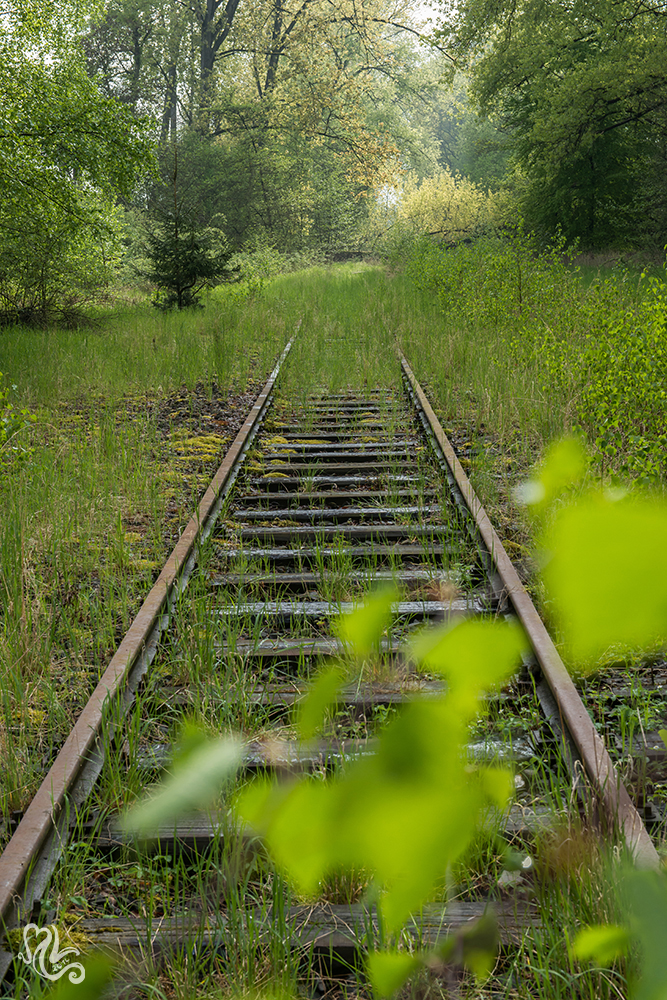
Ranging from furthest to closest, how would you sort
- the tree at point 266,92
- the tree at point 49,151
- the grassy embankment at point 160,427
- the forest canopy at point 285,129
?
the tree at point 266,92
the forest canopy at point 285,129
the tree at point 49,151
the grassy embankment at point 160,427

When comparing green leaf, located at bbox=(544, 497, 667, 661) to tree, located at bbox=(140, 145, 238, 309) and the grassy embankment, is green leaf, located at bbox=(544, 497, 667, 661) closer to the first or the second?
the grassy embankment

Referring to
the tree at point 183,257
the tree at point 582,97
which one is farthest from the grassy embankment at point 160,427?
the tree at point 582,97

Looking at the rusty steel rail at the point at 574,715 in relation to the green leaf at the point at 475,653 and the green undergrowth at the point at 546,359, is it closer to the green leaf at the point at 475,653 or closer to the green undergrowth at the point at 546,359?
the green undergrowth at the point at 546,359

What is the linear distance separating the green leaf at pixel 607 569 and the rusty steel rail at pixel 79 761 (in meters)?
1.99

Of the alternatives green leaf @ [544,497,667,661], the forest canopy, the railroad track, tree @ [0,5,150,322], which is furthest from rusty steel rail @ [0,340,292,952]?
the forest canopy

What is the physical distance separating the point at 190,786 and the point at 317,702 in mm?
83

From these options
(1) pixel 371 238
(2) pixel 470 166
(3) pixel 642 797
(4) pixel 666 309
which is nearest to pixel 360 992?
(3) pixel 642 797

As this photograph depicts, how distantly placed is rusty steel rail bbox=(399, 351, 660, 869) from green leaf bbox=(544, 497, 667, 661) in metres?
0.92

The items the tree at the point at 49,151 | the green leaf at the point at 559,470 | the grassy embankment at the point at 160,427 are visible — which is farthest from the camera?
the tree at the point at 49,151

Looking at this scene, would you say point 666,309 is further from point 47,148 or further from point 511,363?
point 47,148

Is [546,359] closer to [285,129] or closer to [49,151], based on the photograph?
[49,151]

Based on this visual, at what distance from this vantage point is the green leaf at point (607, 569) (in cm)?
28

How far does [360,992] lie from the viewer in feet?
5.89

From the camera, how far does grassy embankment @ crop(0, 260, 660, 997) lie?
9.81ft
